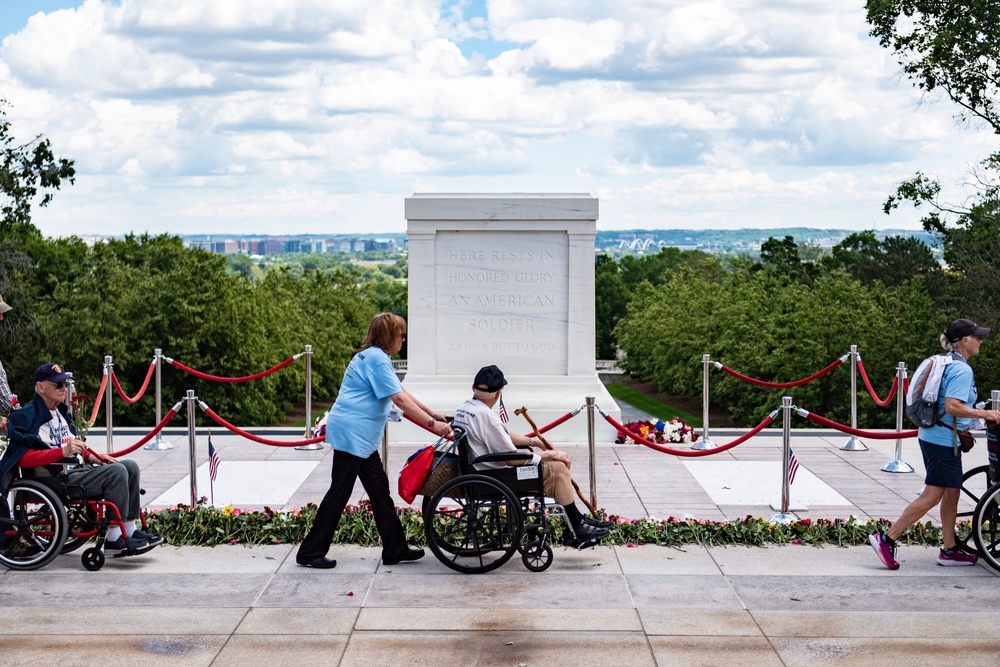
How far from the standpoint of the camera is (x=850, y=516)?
9.14 m

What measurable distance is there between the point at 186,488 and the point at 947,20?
66.5ft

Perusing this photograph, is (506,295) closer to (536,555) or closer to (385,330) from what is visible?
(385,330)

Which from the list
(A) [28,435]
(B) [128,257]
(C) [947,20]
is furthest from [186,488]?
(B) [128,257]

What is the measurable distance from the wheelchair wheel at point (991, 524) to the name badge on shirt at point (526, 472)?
9.42 ft

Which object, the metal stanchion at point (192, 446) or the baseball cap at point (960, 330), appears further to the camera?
the metal stanchion at point (192, 446)

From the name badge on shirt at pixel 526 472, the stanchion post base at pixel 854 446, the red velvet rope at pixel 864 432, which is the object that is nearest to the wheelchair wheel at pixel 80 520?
the name badge on shirt at pixel 526 472

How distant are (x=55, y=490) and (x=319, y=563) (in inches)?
69.6

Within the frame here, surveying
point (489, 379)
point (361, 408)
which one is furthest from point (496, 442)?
point (361, 408)

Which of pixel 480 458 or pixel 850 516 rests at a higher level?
pixel 480 458

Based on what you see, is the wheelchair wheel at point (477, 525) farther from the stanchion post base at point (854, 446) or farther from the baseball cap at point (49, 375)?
the stanchion post base at point (854, 446)

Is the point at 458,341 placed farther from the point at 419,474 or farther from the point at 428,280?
the point at 419,474

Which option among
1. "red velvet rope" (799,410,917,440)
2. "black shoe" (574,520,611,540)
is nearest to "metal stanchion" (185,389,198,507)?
"black shoe" (574,520,611,540)

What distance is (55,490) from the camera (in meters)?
7.85

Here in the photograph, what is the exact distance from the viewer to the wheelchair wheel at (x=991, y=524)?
25.7 ft
